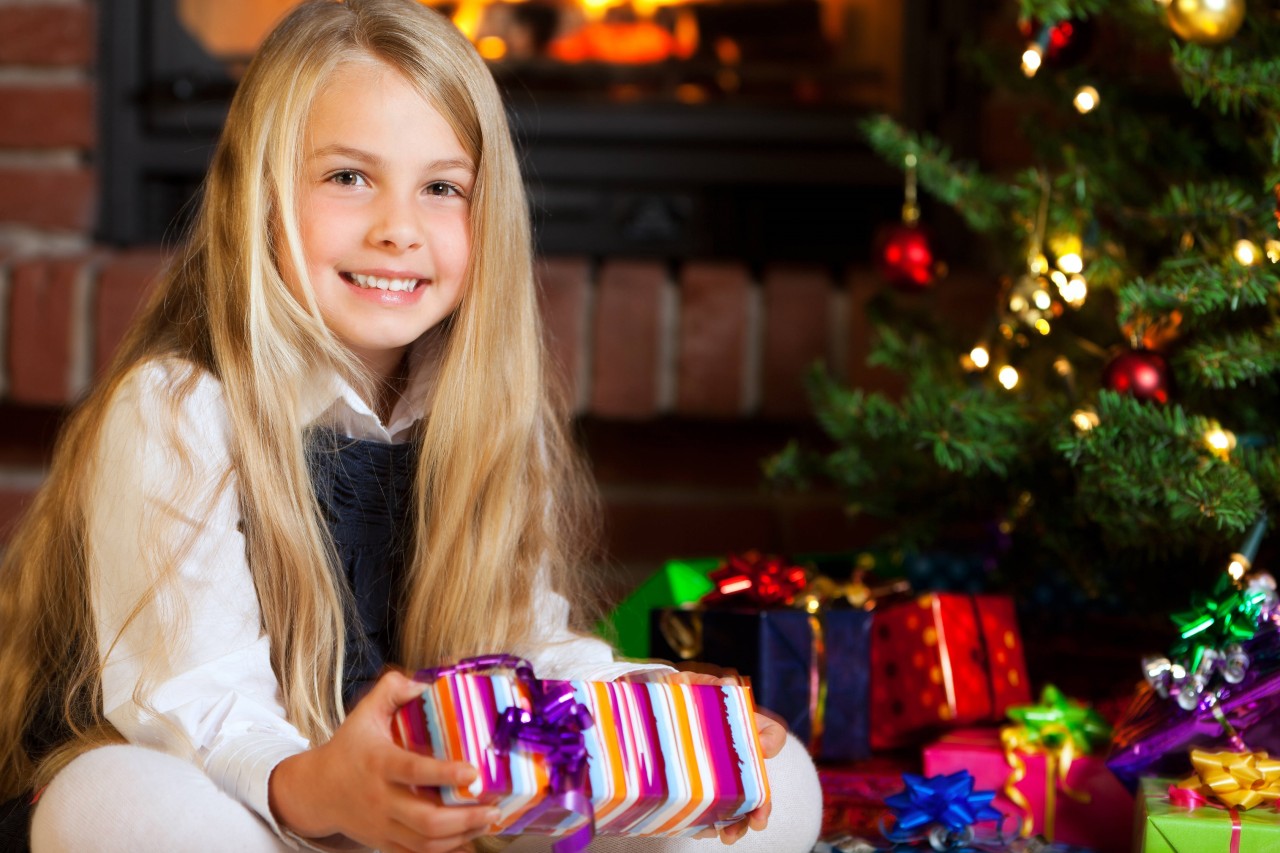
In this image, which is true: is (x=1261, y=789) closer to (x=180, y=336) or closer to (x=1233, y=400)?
(x=1233, y=400)

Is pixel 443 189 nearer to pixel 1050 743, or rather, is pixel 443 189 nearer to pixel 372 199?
pixel 372 199

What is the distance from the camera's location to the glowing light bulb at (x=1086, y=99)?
1.25 metres

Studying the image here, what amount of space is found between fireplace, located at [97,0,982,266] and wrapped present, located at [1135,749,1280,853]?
953 mm

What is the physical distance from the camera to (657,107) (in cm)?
175

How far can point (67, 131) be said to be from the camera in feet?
5.73

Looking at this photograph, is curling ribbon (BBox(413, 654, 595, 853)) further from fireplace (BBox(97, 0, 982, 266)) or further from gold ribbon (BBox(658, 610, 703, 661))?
fireplace (BBox(97, 0, 982, 266))

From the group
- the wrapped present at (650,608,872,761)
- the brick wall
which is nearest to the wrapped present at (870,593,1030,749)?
the wrapped present at (650,608,872,761)

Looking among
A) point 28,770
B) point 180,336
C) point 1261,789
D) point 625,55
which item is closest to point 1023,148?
point 625,55

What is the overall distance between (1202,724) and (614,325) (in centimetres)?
87

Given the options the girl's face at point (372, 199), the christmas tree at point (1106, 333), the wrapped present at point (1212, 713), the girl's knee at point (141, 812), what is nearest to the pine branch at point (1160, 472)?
the christmas tree at point (1106, 333)

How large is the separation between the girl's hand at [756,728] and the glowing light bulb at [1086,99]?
0.67m

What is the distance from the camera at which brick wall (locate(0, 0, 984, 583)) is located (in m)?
1.66

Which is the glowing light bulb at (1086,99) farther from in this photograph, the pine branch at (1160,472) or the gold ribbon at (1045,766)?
the gold ribbon at (1045,766)

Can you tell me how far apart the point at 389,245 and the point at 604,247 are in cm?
81
